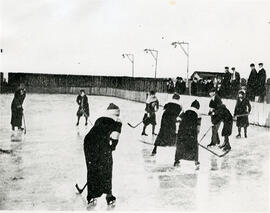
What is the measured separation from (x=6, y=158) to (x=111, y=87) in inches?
430

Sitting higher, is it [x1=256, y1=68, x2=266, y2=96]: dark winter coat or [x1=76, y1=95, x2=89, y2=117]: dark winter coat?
[x1=256, y1=68, x2=266, y2=96]: dark winter coat

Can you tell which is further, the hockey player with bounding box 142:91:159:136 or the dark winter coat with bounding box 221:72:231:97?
the dark winter coat with bounding box 221:72:231:97

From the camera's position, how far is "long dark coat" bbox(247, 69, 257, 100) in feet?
34.9

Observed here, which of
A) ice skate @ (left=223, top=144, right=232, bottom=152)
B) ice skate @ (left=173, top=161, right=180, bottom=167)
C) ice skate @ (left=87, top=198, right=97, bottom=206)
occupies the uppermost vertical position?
ice skate @ (left=223, top=144, right=232, bottom=152)

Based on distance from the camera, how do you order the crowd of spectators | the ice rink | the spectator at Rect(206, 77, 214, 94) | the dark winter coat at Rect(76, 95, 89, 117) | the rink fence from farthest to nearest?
the spectator at Rect(206, 77, 214, 94)
the rink fence
the dark winter coat at Rect(76, 95, 89, 117)
the crowd of spectators
the ice rink

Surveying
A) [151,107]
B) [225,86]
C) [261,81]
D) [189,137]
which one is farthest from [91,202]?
[225,86]

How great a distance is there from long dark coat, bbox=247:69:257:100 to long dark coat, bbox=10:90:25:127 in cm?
634

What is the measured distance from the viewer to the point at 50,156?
9.26 metres

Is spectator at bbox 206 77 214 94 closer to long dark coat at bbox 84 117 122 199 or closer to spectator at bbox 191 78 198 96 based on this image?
spectator at bbox 191 78 198 96

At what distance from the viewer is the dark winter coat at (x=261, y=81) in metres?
9.93

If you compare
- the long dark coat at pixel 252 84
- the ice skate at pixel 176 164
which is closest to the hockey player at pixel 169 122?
the ice skate at pixel 176 164

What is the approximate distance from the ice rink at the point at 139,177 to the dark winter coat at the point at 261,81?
57.4 inches

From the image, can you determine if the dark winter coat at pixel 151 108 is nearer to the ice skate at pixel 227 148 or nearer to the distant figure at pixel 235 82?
the ice skate at pixel 227 148

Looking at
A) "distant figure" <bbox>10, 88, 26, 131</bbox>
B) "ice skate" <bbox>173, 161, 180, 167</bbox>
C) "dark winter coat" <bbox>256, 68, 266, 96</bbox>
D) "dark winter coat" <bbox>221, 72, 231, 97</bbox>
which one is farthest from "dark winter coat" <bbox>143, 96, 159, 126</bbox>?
"distant figure" <bbox>10, 88, 26, 131</bbox>
